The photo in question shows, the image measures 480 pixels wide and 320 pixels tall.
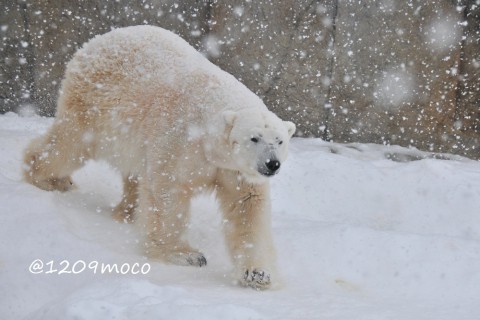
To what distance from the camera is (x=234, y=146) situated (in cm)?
402

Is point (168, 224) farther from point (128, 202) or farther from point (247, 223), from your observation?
point (128, 202)

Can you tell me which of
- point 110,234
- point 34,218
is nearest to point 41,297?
point 34,218

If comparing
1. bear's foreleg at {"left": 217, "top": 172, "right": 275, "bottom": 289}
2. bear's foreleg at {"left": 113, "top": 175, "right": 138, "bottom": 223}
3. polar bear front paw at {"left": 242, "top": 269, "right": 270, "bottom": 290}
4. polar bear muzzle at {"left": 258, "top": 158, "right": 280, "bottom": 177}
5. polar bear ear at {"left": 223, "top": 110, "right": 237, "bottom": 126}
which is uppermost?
polar bear ear at {"left": 223, "top": 110, "right": 237, "bottom": 126}

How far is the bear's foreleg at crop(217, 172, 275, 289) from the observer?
13.6ft

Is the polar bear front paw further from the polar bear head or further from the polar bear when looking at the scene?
the polar bear head

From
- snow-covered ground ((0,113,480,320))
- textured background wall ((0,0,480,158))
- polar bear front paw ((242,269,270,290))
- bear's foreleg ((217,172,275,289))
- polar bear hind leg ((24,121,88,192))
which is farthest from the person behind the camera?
textured background wall ((0,0,480,158))

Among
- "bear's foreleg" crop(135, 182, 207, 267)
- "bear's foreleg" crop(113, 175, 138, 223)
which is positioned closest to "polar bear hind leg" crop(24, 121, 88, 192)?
"bear's foreleg" crop(113, 175, 138, 223)

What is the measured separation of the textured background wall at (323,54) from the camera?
21.9 ft

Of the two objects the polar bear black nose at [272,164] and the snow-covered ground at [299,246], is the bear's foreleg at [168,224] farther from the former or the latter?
the polar bear black nose at [272,164]

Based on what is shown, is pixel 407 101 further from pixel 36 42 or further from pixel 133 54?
pixel 36 42

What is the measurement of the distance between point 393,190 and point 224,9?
99.8 inches

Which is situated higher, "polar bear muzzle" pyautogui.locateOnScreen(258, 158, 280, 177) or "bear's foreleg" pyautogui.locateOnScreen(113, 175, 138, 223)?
"polar bear muzzle" pyautogui.locateOnScreen(258, 158, 280, 177)

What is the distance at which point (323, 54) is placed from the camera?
6781 mm

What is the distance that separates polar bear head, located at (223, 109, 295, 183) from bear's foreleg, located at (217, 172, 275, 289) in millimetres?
207
